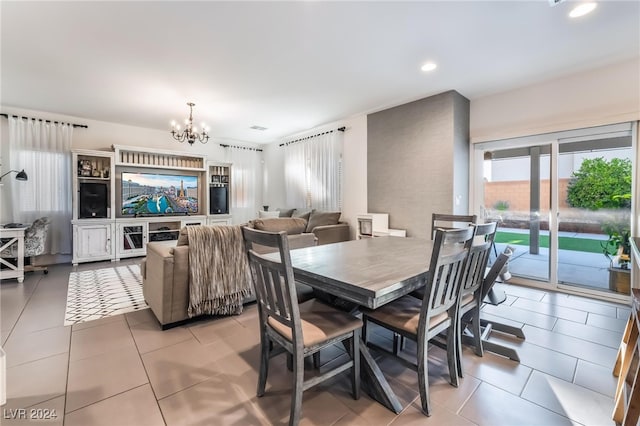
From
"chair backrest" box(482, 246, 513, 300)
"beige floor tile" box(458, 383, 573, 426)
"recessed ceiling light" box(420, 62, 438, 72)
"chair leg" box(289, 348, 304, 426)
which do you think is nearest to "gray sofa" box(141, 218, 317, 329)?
"chair leg" box(289, 348, 304, 426)

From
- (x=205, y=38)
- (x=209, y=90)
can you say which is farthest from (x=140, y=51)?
(x=209, y=90)

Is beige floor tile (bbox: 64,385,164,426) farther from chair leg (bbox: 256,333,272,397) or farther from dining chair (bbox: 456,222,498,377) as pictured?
dining chair (bbox: 456,222,498,377)

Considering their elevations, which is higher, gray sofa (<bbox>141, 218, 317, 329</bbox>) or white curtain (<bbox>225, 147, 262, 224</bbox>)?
white curtain (<bbox>225, 147, 262, 224</bbox>)

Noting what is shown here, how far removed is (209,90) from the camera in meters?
3.67

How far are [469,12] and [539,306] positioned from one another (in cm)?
295

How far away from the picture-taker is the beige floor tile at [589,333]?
2.20m

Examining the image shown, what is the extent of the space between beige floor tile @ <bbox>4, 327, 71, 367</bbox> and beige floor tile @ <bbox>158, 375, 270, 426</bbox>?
1.23 m

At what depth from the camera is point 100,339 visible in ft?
7.30

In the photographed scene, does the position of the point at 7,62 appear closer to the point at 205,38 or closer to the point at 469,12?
the point at 205,38

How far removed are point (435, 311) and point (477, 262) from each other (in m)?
0.53

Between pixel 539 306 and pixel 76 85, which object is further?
pixel 76 85

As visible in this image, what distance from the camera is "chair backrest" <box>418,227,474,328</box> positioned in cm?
134

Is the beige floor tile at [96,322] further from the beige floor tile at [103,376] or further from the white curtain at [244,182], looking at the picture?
the white curtain at [244,182]

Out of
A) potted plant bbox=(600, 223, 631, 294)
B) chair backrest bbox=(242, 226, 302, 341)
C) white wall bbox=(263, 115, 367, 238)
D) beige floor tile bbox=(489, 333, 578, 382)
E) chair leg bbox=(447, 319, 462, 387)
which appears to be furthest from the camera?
white wall bbox=(263, 115, 367, 238)
